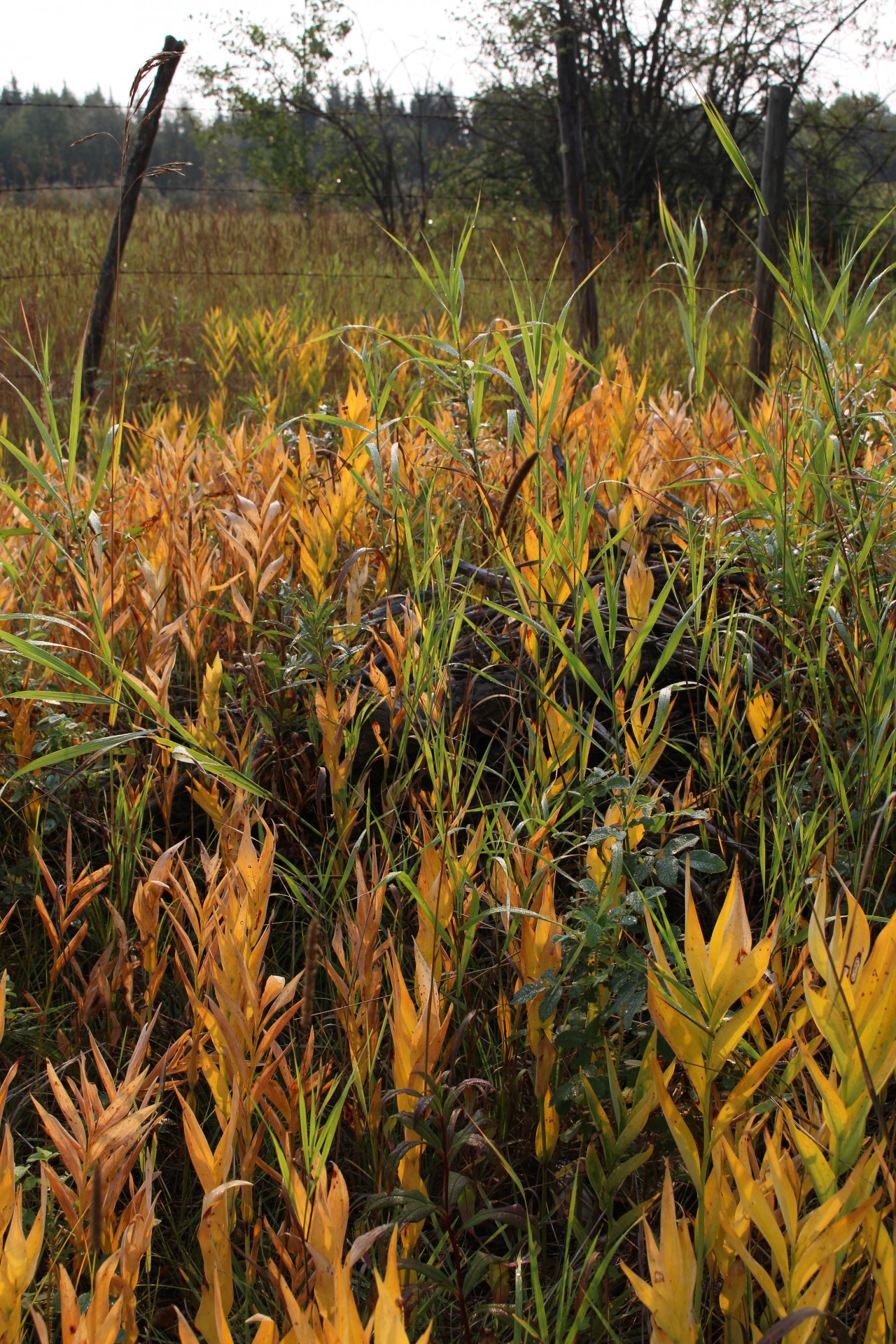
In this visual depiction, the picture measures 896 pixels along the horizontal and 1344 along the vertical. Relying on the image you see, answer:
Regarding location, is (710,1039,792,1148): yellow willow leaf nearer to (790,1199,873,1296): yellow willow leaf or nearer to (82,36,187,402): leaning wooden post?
(790,1199,873,1296): yellow willow leaf

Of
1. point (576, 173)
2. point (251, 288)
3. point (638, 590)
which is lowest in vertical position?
point (638, 590)

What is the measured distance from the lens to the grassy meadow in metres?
0.68

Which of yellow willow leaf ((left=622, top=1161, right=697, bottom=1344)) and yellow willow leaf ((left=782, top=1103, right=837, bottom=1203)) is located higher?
yellow willow leaf ((left=782, top=1103, right=837, bottom=1203))

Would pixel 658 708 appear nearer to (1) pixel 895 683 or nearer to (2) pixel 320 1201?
(1) pixel 895 683

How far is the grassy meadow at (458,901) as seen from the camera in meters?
0.68

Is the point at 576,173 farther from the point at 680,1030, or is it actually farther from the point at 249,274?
the point at 680,1030

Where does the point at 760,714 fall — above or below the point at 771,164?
below

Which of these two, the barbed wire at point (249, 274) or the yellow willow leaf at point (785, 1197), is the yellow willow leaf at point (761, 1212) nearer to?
the yellow willow leaf at point (785, 1197)

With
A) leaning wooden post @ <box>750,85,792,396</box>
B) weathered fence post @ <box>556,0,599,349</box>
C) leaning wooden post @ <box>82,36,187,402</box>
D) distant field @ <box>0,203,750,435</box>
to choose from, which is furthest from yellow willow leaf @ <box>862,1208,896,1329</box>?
weathered fence post @ <box>556,0,599,349</box>

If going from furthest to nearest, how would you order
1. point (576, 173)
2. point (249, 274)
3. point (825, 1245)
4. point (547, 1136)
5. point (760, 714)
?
point (249, 274) < point (576, 173) < point (760, 714) < point (547, 1136) < point (825, 1245)

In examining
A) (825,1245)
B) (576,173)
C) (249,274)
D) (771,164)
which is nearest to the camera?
(825,1245)

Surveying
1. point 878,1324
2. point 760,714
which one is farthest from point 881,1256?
point 760,714

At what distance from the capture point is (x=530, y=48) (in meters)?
12.6

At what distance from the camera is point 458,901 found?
3.24ft
